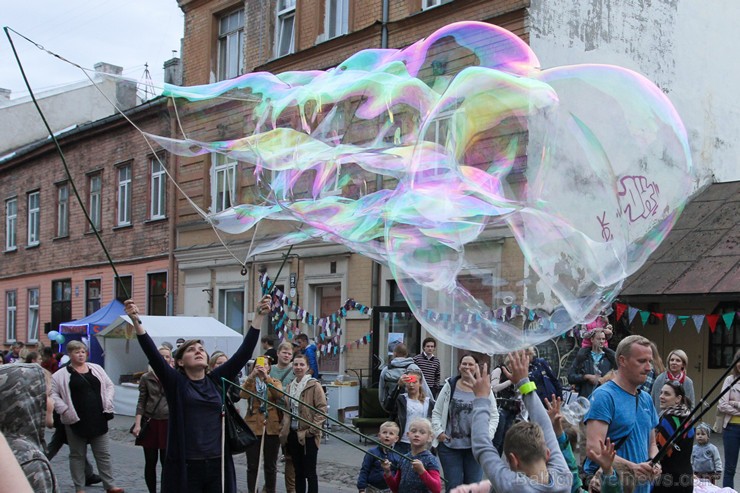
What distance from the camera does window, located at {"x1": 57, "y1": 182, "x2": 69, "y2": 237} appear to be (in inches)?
1169

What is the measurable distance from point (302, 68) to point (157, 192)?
7254 millimetres

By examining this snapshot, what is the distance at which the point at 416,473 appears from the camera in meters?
6.59

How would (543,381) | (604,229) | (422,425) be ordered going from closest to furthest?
(604,229)
(422,425)
(543,381)

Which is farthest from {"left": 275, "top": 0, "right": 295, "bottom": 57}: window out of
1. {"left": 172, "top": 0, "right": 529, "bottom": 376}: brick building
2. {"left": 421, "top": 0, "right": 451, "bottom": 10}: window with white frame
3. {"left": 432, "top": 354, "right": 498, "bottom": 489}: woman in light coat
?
{"left": 432, "top": 354, "right": 498, "bottom": 489}: woman in light coat

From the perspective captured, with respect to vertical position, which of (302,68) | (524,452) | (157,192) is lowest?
(524,452)

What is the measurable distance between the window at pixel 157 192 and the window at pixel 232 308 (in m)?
3.43

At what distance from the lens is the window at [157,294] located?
25062 millimetres

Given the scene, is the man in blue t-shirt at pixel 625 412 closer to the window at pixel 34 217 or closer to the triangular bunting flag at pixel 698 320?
the triangular bunting flag at pixel 698 320

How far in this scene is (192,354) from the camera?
625 cm

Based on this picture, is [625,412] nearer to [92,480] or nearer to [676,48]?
[92,480]

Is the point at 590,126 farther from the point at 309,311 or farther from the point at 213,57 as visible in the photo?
the point at 213,57

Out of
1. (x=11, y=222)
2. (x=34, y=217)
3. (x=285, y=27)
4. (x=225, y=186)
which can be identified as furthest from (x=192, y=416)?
(x=11, y=222)

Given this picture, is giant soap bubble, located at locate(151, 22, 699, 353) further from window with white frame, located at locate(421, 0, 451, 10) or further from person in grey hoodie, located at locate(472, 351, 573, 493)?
window with white frame, located at locate(421, 0, 451, 10)

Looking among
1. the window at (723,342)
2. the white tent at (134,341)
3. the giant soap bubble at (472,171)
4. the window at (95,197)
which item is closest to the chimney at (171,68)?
the window at (95,197)
